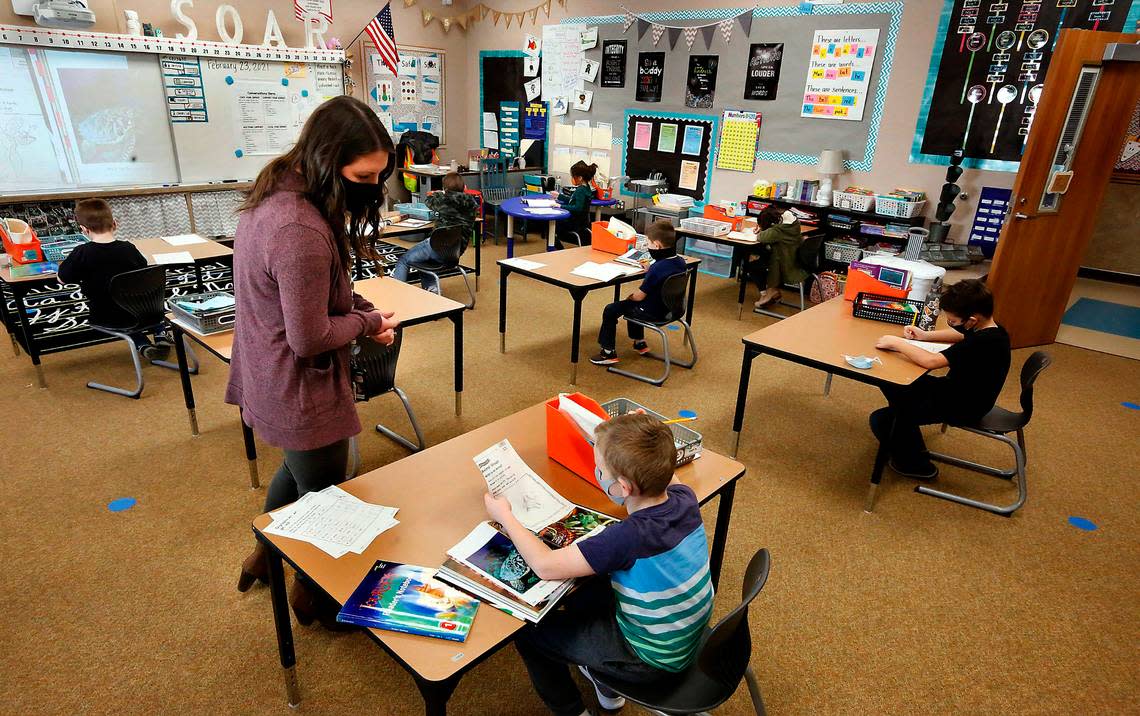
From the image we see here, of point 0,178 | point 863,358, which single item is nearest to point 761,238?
point 863,358

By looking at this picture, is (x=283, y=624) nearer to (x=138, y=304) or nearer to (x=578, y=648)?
(x=578, y=648)

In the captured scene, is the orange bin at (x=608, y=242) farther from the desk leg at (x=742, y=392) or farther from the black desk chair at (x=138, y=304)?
the black desk chair at (x=138, y=304)

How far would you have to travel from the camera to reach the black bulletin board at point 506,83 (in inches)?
320

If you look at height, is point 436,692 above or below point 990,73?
below

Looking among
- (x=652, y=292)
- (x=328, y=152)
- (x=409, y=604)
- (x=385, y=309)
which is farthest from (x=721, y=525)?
(x=652, y=292)

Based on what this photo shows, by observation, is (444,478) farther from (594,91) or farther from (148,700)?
(594,91)

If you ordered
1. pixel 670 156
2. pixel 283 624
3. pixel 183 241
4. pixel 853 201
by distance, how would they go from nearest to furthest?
A: pixel 283 624
pixel 183 241
pixel 853 201
pixel 670 156

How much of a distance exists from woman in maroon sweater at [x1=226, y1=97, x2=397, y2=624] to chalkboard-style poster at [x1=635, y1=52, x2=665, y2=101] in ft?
19.2

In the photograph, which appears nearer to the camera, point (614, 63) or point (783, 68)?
point (783, 68)

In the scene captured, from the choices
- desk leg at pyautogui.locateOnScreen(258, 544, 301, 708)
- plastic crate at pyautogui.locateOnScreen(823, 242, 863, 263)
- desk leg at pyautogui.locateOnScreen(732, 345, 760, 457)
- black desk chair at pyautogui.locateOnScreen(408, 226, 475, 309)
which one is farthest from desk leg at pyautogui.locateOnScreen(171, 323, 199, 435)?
plastic crate at pyautogui.locateOnScreen(823, 242, 863, 263)

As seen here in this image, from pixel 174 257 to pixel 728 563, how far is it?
3547mm

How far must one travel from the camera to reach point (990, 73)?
4.98 metres

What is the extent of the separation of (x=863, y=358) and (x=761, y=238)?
2569 mm

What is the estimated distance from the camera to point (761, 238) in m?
5.23
